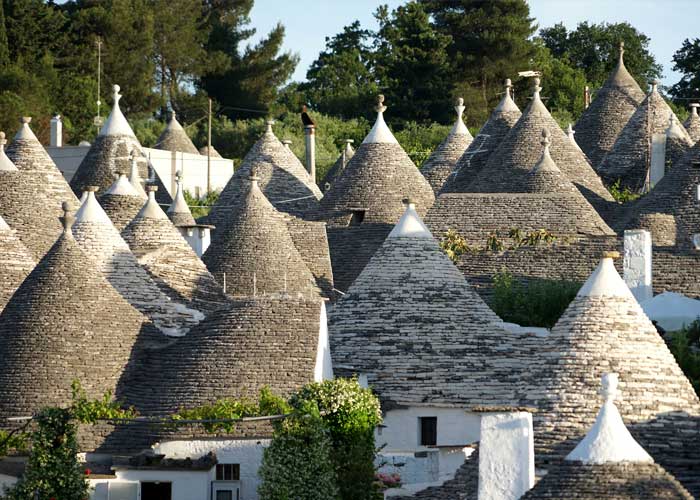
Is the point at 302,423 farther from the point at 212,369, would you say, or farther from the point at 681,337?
the point at 681,337

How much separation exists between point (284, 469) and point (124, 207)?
1664 centimetres

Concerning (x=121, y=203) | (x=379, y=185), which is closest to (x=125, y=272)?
(x=121, y=203)

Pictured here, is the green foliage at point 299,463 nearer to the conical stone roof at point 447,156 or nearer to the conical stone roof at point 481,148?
the conical stone roof at point 481,148

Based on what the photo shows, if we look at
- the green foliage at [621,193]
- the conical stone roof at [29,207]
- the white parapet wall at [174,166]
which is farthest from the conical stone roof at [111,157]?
the green foliage at [621,193]

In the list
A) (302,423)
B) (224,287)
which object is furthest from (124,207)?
(302,423)

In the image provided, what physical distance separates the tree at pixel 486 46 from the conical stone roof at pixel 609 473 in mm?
62638

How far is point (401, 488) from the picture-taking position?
26.1m

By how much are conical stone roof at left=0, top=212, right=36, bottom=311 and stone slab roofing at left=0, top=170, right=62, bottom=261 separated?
1562 millimetres

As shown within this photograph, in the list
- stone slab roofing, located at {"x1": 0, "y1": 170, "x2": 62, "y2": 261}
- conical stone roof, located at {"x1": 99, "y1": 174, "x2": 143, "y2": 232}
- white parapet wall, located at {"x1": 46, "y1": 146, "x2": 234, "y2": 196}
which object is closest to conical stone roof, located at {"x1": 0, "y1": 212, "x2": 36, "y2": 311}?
stone slab roofing, located at {"x1": 0, "y1": 170, "x2": 62, "y2": 261}

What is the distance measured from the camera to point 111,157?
51875 mm

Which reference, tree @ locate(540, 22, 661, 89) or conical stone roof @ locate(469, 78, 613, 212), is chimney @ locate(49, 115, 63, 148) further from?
tree @ locate(540, 22, 661, 89)

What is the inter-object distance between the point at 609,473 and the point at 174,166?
1987 inches

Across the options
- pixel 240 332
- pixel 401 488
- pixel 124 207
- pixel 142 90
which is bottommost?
pixel 401 488

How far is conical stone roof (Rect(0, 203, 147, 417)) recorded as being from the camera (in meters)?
31.1
